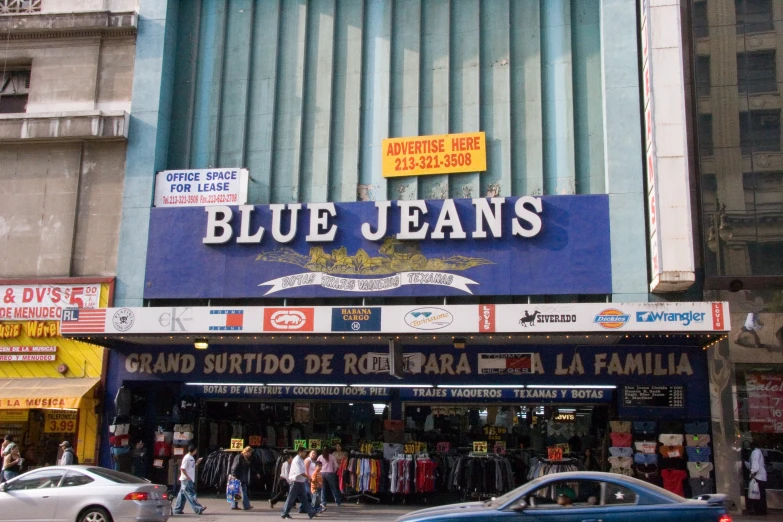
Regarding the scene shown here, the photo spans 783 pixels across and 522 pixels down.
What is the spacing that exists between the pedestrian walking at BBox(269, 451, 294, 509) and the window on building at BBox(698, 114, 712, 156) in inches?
490

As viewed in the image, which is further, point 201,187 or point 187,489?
point 201,187

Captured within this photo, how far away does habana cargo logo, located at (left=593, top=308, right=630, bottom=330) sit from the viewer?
1775 cm

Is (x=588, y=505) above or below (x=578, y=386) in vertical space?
below

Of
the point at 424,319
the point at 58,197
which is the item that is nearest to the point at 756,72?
the point at 424,319

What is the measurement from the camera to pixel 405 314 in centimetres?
1842

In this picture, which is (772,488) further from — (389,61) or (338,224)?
(389,61)

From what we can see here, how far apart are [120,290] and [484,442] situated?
1020 centimetres

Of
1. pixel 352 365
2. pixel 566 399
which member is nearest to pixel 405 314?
pixel 352 365

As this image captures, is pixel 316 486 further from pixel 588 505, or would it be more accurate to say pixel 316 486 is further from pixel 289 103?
pixel 289 103

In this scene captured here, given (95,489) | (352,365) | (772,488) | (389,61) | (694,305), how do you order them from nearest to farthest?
(95,489), (694,305), (772,488), (352,365), (389,61)

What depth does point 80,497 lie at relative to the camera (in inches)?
580

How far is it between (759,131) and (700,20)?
3.19 m

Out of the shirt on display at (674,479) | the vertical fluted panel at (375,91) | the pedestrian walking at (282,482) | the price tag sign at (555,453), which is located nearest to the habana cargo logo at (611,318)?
the price tag sign at (555,453)

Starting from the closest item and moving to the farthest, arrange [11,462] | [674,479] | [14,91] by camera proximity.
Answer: [674,479], [11,462], [14,91]
